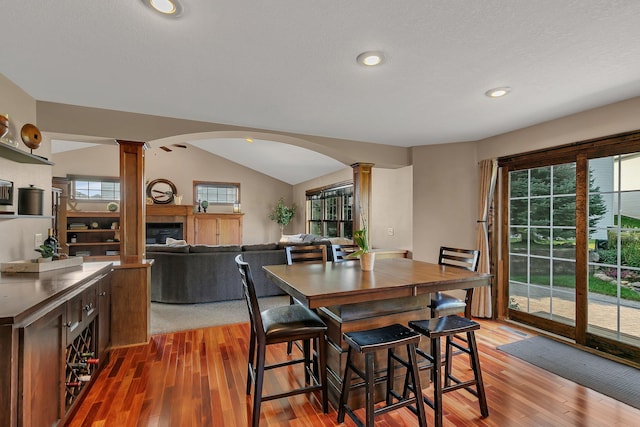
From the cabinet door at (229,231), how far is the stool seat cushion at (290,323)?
276 inches

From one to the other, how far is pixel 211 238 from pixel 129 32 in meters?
7.44

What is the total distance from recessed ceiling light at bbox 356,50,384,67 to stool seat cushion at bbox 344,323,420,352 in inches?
67.0

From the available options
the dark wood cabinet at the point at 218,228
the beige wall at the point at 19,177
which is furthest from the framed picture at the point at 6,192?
the dark wood cabinet at the point at 218,228

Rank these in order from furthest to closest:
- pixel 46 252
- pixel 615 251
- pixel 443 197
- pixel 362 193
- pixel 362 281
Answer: pixel 362 193 < pixel 443 197 < pixel 615 251 < pixel 46 252 < pixel 362 281

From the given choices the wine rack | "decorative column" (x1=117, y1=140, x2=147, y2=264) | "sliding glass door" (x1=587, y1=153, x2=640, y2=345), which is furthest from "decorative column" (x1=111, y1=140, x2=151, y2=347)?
"sliding glass door" (x1=587, y1=153, x2=640, y2=345)

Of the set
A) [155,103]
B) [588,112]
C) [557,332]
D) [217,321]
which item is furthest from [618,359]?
[155,103]

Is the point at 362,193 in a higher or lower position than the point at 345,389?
higher

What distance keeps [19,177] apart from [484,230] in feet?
15.4

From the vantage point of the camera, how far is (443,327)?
1918mm

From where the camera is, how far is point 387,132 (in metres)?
3.72

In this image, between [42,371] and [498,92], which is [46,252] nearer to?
[42,371]

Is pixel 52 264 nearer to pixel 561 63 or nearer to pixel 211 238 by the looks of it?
pixel 561 63

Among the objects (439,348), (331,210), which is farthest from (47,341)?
(331,210)

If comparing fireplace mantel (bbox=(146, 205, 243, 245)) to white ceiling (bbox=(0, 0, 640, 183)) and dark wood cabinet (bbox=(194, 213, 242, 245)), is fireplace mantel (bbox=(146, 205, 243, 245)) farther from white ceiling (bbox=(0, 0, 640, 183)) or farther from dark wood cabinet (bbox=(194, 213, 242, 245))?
white ceiling (bbox=(0, 0, 640, 183))
